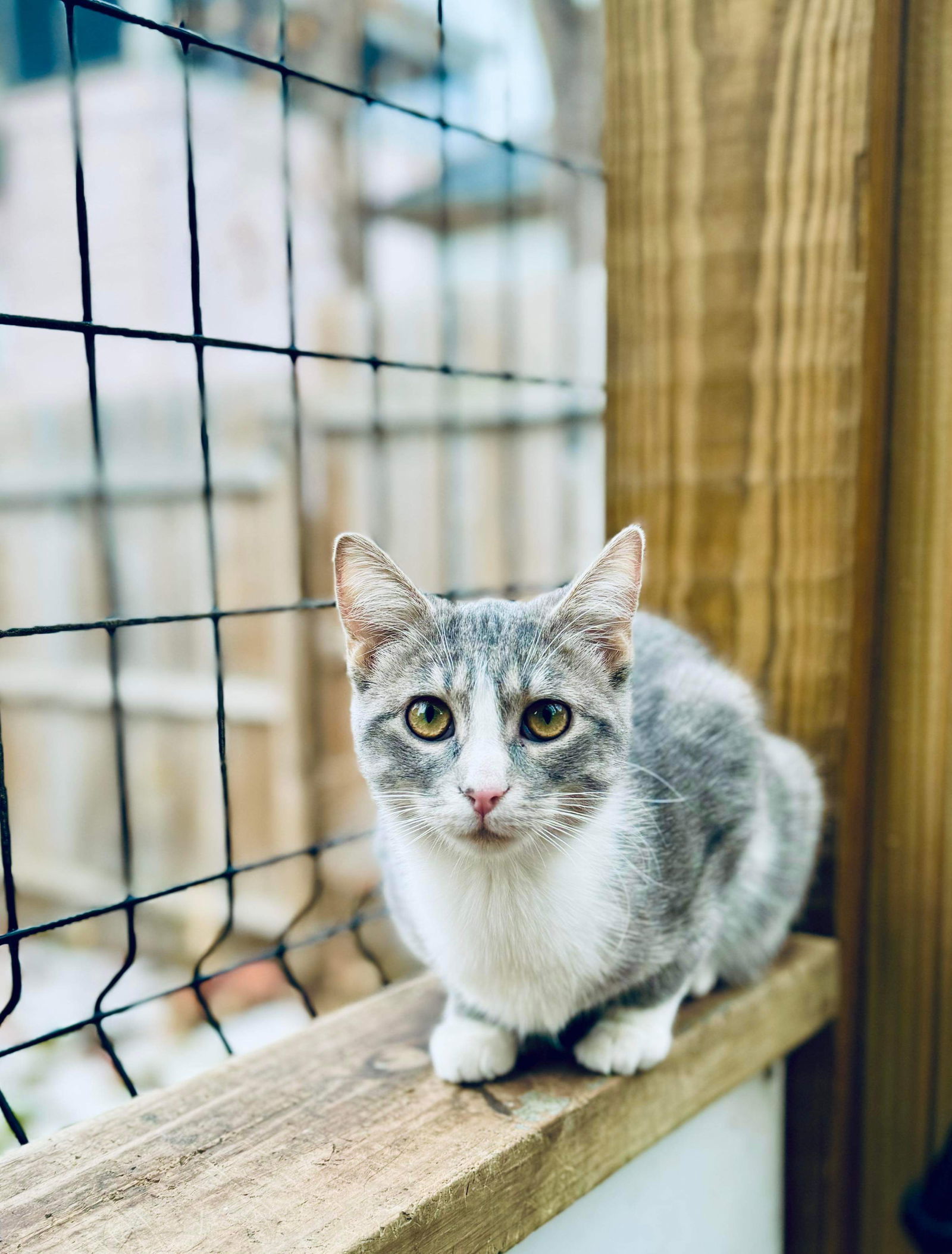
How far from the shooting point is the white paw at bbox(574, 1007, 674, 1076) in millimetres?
966

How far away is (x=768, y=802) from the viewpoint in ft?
3.98

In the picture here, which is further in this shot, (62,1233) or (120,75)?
(120,75)

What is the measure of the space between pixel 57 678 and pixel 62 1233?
401 cm

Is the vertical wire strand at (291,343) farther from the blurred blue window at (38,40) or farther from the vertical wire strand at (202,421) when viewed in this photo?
the blurred blue window at (38,40)

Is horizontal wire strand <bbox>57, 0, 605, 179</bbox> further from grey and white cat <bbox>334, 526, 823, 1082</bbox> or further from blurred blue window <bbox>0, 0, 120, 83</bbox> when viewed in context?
blurred blue window <bbox>0, 0, 120, 83</bbox>

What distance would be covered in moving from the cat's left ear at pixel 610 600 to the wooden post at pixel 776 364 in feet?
1.33

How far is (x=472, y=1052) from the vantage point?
0.96 meters

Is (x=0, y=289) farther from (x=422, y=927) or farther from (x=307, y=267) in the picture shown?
(x=422, y=927)

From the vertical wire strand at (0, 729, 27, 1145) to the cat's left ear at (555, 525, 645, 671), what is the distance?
50 cm

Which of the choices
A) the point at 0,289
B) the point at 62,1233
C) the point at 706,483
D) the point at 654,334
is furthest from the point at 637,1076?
the point at 0,289

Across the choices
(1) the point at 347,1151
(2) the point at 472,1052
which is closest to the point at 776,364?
(2) the point at 472,1052

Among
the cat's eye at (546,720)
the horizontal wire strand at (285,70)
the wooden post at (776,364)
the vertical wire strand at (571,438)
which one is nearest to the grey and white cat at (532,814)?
the cat's eye at (546,720)

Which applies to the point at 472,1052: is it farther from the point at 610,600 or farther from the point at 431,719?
the point at 610,600

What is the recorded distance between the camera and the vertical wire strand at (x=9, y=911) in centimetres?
75
